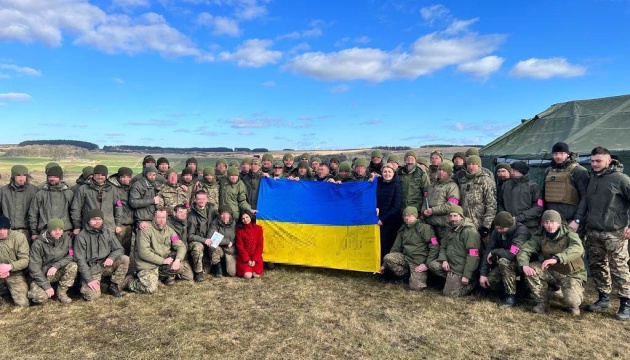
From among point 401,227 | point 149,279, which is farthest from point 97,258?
point 401,227

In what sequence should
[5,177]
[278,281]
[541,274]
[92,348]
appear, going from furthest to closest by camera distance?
[5,177] < [278,281] < [541,274] < [92,348]

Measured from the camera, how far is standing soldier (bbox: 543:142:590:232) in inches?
236

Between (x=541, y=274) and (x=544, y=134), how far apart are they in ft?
19.2

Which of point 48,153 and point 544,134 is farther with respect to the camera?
point 48,153

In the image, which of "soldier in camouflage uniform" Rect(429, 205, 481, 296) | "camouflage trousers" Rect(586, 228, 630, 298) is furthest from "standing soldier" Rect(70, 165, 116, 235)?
"camouflage trousers" Rect(586, 228, 630, 298)

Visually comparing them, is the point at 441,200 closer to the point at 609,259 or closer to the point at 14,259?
the point at 609,259

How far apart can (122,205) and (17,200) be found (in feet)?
5.32

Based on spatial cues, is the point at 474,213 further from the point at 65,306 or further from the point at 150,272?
the point at 65,306

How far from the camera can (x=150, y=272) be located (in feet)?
22.8

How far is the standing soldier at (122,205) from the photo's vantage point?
749cm

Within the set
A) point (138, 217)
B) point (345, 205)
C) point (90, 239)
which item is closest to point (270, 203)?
point (345, 205)

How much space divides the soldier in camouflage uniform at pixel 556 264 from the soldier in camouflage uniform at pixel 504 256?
0.65 ft

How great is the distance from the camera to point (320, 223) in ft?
26.9

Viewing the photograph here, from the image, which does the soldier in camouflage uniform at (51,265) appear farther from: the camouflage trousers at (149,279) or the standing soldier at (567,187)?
the standing soldier at (567,187)
